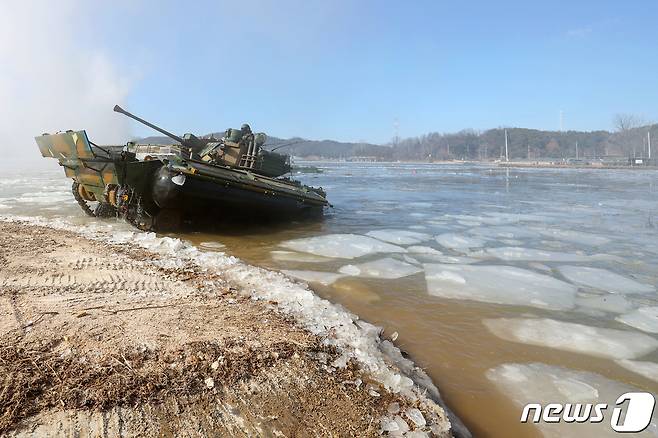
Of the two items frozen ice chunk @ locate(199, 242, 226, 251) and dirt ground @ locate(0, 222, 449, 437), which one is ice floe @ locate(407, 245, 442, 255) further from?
dirt ground @ locate(0, 222, 449, 437)

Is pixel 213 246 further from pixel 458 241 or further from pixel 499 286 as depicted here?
pixel 499 286

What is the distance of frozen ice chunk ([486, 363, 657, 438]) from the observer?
8.86ft

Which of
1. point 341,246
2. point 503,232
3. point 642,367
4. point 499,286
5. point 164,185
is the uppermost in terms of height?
point 164,185

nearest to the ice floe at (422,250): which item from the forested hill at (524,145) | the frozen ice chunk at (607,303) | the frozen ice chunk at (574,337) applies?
the frozen ice chunk at (607,303)

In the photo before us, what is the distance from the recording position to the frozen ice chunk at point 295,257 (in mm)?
6766

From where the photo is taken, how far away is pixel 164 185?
27.2ft

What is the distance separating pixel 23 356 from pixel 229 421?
4.51 ft

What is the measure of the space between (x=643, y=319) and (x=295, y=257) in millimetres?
4445

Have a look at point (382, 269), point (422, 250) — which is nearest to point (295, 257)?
point (382, 269)

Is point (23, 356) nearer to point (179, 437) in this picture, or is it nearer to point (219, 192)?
point (179, 437)

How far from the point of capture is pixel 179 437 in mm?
2111

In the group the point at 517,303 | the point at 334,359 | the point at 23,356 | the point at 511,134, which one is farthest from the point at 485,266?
the point at 511,134

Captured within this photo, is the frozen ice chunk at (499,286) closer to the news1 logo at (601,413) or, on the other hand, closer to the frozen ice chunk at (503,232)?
the news1 logo at (601,413)

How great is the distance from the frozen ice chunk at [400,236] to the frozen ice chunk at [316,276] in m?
2.67
